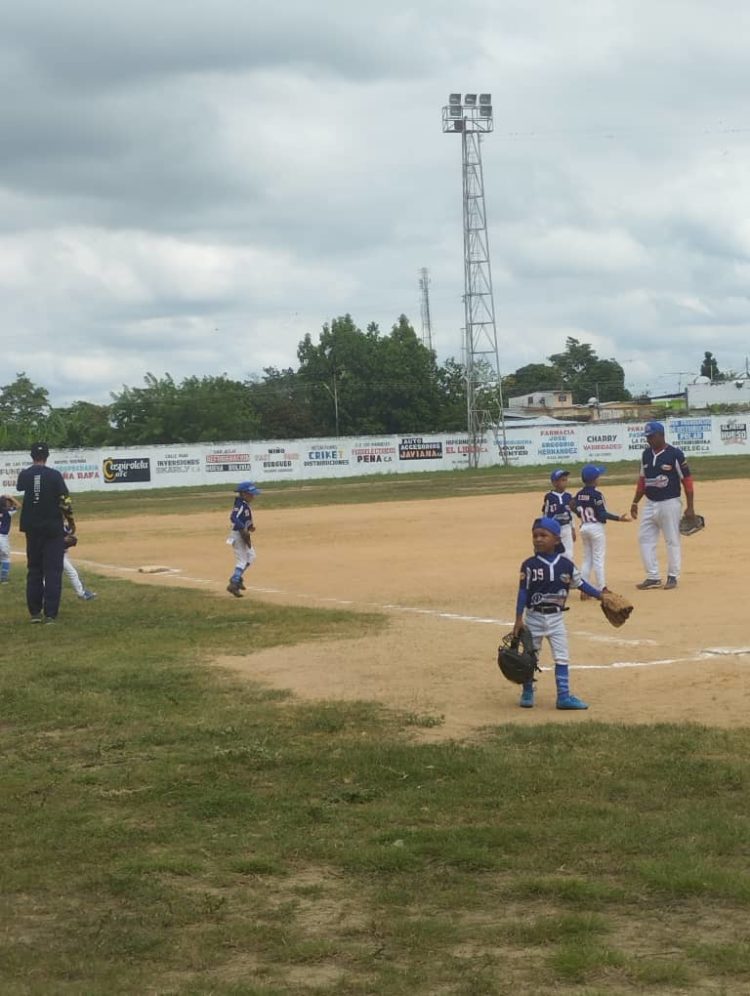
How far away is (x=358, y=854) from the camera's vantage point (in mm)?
6129

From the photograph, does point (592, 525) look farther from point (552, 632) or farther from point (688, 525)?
point (552, 632)

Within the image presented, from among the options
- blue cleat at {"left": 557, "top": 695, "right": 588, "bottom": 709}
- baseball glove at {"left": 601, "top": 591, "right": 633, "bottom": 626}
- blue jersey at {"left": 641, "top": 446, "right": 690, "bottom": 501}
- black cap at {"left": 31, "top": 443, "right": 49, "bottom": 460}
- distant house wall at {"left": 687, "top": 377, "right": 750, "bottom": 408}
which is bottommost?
blue cleat at {"left": 557, "top": 695, "right": 588, "bottom": 709}

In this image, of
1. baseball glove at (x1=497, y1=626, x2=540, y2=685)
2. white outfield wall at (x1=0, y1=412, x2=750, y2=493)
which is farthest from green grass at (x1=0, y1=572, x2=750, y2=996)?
white outfield wall at (x1=0, y1=412, x2=750, y2=493)

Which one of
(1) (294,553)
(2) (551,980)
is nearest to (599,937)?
(2) (551,980)

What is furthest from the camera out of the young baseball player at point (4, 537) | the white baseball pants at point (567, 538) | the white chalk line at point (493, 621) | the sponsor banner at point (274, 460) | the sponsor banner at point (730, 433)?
the sponsor banner at point (730, 433)

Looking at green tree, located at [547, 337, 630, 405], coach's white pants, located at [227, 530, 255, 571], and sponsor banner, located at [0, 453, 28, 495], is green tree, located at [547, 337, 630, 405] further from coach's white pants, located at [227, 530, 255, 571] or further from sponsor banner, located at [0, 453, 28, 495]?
coach's white pants, located at [227, 530, 255, 571]

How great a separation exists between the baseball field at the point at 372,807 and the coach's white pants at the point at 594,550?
1380 mm

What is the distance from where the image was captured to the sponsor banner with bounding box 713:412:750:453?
6438 cm

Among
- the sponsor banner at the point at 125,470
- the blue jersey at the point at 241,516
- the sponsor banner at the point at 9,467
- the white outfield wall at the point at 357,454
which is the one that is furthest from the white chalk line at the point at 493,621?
the white outfield wall at the point at 357,454

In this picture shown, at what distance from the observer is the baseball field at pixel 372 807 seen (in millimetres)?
4930

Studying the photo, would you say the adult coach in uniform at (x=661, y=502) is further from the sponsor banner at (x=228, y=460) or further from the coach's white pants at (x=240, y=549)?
the sponsor banner at (x=228, y=460)

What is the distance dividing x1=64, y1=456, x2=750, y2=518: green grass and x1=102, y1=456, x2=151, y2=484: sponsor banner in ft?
5.02

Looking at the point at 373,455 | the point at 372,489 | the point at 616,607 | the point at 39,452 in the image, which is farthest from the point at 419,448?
the point at 616,607

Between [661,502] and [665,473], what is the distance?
0.37 meters
